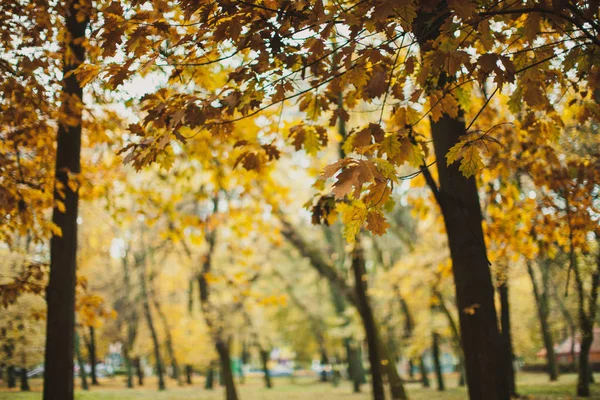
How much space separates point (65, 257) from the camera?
5.19 m

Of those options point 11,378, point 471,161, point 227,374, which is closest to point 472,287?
point 471,161

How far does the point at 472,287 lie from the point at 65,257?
4414 millimetres

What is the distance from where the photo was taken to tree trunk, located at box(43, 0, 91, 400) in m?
4.88

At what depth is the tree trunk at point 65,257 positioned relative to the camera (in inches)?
192

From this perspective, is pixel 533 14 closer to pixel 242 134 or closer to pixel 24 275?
pixel 242 134

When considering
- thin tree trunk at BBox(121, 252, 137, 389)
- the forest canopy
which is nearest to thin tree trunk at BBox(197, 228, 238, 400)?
the forest canopy

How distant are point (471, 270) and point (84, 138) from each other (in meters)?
6.20

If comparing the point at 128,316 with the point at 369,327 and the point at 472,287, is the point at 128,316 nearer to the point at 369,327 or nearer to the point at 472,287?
the point at 369,327

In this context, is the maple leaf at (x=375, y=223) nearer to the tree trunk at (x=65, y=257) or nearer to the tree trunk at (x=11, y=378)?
the tree trunk at (x=65, y=257)

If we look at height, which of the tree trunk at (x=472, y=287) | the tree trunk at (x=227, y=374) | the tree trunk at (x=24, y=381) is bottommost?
the tree trunk at (x=227, y=374)

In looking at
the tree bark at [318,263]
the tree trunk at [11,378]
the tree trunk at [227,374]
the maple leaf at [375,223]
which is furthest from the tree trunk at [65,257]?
the tree trunk at [227,374]

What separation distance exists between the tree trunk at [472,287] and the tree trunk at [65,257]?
3825 millimetres

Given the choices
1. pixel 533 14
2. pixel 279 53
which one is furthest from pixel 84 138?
pixel 533 14

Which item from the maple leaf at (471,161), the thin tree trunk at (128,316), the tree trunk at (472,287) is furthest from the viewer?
the thin tree trunk at (128,316)
